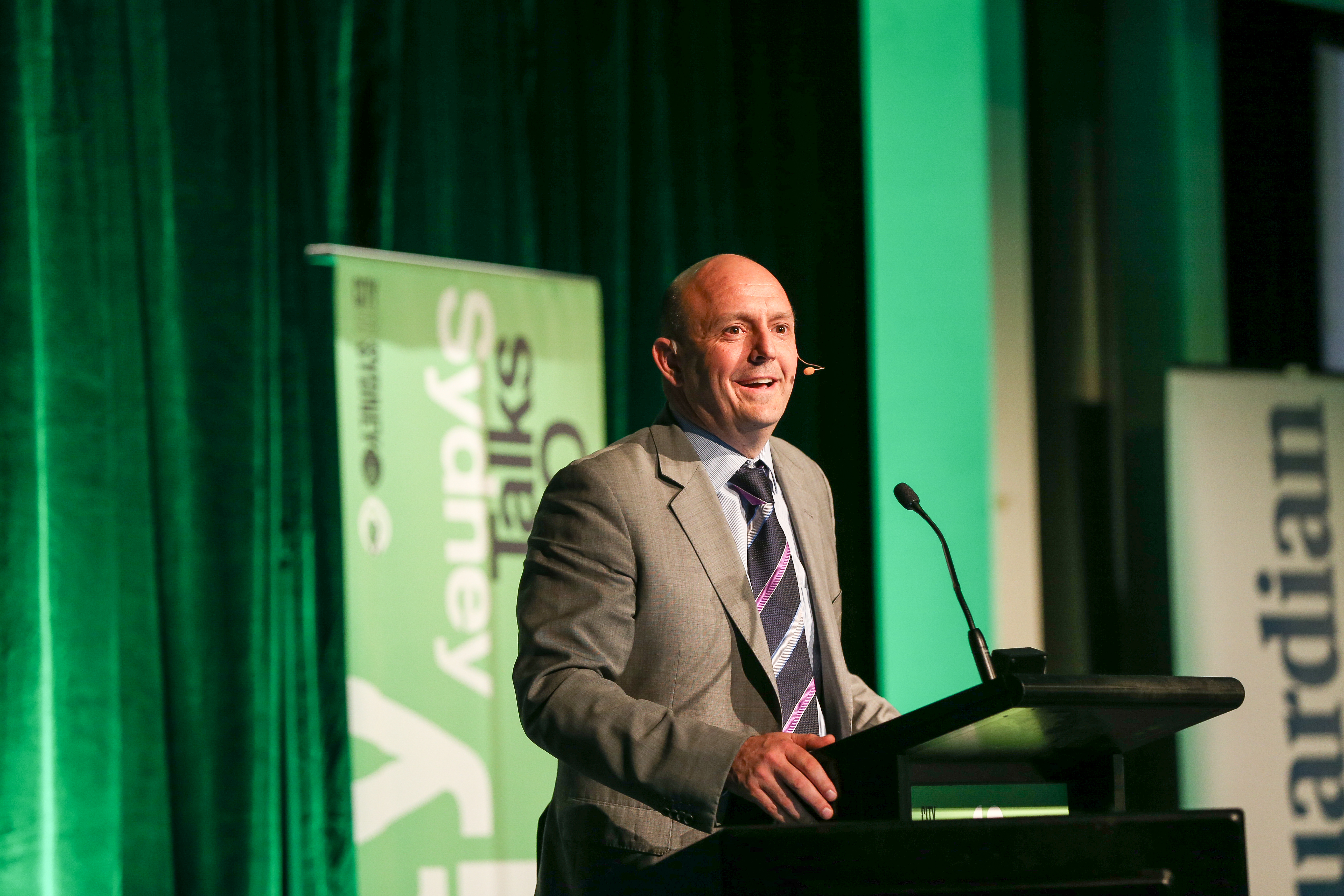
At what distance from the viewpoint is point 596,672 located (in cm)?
160

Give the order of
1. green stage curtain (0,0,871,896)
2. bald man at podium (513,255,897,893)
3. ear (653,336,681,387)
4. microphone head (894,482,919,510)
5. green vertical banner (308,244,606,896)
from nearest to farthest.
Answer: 1. bald man at podium (513,255,897,893)
2. microphone head (894,482,919,510)
3. ear (653,336,681,387)
4. green stage curtain (0,0,871,896)
5. green vertical banner (308,244,606,896)

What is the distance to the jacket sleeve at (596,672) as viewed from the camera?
145 centimetres

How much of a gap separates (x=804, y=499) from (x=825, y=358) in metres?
2.58

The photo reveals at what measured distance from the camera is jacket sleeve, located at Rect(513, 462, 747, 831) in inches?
57.1

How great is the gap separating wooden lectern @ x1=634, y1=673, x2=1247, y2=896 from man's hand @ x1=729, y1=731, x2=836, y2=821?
0.10 feet

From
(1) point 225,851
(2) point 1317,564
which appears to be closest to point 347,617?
(1) point 225,851

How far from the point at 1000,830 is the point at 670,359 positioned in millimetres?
857

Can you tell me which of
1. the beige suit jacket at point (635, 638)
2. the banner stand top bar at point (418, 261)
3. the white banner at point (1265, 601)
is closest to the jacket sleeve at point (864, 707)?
the beige suit jacket at point (635, 638)

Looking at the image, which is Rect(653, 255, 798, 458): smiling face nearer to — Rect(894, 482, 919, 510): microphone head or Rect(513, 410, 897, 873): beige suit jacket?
Rect(513, 410, 897, 873): beige suit jacket

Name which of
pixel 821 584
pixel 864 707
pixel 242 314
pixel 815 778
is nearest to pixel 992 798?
pixel 864 707

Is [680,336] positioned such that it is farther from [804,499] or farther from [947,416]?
[947,416]

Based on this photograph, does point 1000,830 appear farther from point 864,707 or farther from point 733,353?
point 733,353

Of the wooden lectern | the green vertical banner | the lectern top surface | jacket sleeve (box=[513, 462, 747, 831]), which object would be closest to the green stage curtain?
the green vertical banner

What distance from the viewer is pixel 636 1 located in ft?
14.5
